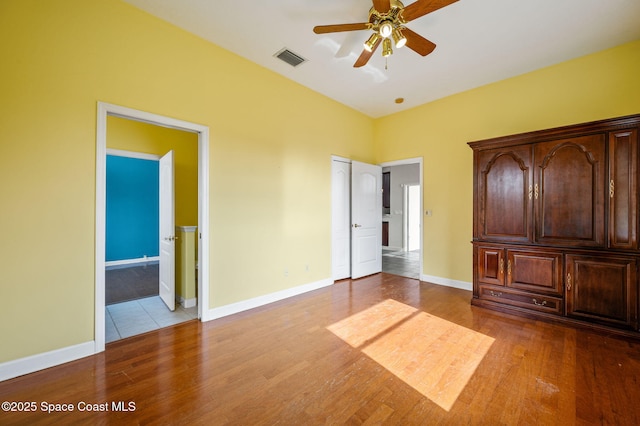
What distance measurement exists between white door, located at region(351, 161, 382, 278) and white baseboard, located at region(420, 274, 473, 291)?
98 cm

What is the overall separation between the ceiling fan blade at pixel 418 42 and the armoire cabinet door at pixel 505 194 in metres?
1.69

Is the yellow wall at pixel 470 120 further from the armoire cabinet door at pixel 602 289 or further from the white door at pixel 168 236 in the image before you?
the white door at pixel 168 236

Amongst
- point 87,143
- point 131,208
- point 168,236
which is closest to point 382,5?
point 87,143

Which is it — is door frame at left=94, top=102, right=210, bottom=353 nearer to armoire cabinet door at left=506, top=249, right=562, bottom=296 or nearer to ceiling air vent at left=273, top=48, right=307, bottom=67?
ceiling air vent at left=273, top=48, right=307, bottom=67

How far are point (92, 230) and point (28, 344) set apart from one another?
970 mm

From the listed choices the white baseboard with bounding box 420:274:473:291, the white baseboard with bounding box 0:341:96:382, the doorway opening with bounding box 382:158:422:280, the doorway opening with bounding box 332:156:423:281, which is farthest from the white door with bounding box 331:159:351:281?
the doorway opening with bounding box 382:158:422:280

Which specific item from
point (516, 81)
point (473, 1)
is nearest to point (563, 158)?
point (516, 81)

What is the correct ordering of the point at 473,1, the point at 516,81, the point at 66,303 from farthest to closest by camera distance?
the point at 516,81 < the point at 473,1 < the point at 66,303

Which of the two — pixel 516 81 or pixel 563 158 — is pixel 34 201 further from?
pixel 516 81

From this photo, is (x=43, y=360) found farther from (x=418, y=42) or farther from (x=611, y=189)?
(x=611, y=189)

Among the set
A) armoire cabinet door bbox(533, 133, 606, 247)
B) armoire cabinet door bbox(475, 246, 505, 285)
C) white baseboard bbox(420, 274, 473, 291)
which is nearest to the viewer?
armoire cabinet door bbox(533, 133, 606, 247)

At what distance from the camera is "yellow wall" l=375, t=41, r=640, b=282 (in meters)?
3.18

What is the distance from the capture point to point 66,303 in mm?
2238

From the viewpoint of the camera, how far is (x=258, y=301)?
353cm
